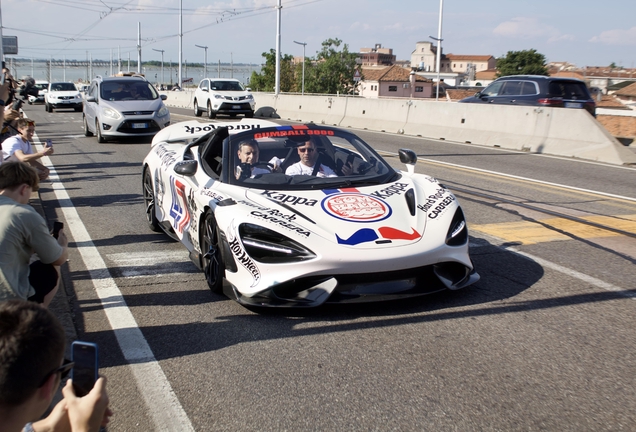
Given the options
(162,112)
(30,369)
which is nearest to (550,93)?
(162,112)

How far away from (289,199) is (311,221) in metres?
0.46

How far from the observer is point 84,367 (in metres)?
1.91

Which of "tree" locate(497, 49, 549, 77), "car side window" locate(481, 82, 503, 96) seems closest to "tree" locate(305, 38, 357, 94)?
"tree" locate(497, 49, 549, 77)

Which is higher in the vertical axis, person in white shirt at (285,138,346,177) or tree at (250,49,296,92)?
tree at (250,49,296,92)

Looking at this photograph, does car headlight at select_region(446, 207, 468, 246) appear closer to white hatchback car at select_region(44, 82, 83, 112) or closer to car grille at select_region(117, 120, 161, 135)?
car grille at select_region(117, 120, 161, 135)

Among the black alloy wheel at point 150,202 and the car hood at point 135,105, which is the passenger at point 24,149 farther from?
the car hood at point 135,105

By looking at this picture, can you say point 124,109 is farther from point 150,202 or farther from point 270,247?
point 270,247

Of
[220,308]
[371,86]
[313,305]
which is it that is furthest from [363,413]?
[371,86]

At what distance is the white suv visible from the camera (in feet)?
99.8

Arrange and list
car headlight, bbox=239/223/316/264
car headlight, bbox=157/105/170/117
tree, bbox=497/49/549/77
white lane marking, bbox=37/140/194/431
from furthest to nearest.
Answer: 1. tree, bbox=497/49/549/77
2. car headlight, bbox=157/105/170/117
3. car headlight, bbox=239/223/316/264
4. white lane marking, bbox=37/140/194/431

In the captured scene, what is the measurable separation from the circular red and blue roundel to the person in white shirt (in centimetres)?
74

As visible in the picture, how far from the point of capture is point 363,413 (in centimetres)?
348

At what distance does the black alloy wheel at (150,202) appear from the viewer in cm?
775

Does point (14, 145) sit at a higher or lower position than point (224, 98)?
lower
